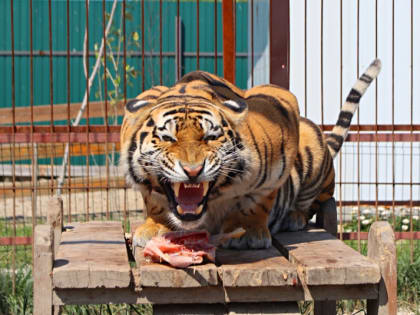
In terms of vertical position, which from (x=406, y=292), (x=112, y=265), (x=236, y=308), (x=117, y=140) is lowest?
(x=406, y=292)

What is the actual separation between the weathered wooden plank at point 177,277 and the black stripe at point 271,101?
94 cm

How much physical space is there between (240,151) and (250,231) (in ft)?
1.48

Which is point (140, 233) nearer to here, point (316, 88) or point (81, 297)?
point (81, 297)

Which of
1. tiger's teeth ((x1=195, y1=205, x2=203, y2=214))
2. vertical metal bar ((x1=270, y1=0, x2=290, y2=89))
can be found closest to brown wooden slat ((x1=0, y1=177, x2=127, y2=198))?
vertical metal bar ((x1=270, y1=0, x2=290, y2=89))

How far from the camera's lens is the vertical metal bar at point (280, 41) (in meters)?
4.41

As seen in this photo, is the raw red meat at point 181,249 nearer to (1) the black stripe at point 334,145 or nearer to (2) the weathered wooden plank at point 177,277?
(2) the weathered wooden plank at point 177,277

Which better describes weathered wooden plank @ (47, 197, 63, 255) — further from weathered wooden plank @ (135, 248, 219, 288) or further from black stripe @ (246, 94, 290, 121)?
weathered wooden plank @ (135, 248, 219, 288)

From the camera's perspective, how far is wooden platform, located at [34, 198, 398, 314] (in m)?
2.47

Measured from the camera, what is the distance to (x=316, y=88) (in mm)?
→ 7512

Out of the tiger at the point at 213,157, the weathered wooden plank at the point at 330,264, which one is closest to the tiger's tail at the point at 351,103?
the tiger at the point at 213,157

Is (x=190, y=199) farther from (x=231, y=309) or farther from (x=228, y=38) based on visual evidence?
(x=228, y=38)

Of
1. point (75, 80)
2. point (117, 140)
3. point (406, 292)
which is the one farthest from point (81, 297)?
point (75, 80)

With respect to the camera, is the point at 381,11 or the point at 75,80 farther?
the point at 75,80

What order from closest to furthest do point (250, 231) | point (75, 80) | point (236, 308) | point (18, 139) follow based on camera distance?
point (236, 308), point (250, 231), point (18, 139), point (75, 80)
